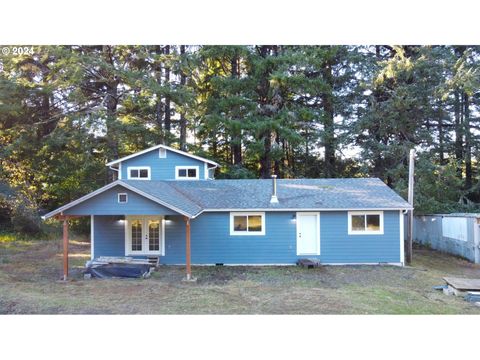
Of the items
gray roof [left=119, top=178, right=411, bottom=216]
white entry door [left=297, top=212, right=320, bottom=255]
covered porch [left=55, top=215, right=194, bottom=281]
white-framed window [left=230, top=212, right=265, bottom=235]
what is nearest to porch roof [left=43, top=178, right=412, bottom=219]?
gray roof [left=119, top=178, right=411, bottom=216]

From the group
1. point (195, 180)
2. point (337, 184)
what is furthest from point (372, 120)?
point (195, 180)

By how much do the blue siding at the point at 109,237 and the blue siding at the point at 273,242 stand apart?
51 millimetres

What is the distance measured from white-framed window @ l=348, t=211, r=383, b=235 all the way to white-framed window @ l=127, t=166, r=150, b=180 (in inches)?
322

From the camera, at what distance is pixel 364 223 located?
11.4 meters

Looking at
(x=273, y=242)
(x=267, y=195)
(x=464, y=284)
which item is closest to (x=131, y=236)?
(x=273, y=242)

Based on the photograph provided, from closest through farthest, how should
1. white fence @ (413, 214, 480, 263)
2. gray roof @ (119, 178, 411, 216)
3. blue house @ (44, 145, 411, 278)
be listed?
gray roof @ (119, 178, 411, 216) → blue house @ (44, 145, 411, 278) → white fence @ (413, 214, 480, 263)

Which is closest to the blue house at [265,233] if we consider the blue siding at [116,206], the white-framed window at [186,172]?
the blue siding at [116,206]

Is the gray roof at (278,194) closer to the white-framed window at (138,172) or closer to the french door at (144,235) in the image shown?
the white-framed window at (138,172)

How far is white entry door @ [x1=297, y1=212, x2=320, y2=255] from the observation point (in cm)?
1154

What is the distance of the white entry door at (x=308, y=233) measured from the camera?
11.5 meters

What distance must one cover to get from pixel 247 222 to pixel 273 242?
114 cm

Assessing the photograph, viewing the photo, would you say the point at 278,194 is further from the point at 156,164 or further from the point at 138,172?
the point at 138,172

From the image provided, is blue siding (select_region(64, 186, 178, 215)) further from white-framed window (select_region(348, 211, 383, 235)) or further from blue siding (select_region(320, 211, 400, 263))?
white-framed window (select_region(348, 211, 383, 235))
